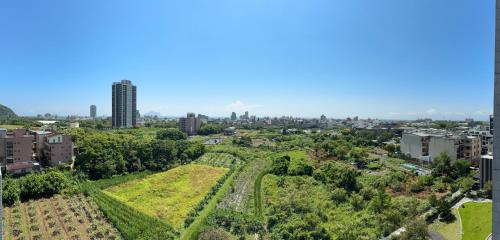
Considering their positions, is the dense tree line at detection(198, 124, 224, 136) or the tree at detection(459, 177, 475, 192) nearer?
the tree at detection(459, 177, 475, 192)

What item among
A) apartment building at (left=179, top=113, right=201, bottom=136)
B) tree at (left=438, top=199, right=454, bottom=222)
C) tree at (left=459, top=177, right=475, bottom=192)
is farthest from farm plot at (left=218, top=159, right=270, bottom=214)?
apartment building at (left=179, top=113, right=201, bottom=136)

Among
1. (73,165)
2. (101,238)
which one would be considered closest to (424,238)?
(101,238)

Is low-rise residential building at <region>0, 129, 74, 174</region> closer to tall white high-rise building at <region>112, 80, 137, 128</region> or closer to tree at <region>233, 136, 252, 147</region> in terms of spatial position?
tree at <region>233, 136, 252, 147</region>

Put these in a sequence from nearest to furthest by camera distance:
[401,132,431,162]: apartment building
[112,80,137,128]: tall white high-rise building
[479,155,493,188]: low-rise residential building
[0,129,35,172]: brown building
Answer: [479,155,493,188]: low-rise residential building < [0,129,35,172]: brown building < [401,132,431,162]: apartment building < [112,80,137,128]: tall white high-rise building

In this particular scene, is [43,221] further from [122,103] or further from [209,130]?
[122,103]

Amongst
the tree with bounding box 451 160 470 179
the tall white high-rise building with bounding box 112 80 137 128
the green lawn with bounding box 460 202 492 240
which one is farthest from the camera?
the tall white high-rise building with bounding box 112 80 137 128

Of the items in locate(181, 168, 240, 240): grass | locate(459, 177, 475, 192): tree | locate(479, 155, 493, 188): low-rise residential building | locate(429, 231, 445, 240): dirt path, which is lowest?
locate(181, 168, 240, 240): grass

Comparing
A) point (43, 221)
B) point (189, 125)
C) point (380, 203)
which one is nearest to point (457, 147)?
point (380, 203)

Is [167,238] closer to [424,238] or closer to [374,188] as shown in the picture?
[424,238]

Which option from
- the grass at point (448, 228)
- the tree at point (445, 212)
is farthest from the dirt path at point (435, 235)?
the tree at point (445, 212)
